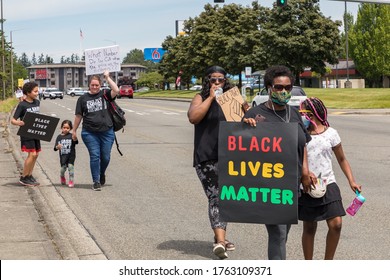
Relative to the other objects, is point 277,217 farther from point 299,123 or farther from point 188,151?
point 188,151

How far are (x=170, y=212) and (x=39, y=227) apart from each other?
1.90m

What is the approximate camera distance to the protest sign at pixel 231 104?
20.6 feet

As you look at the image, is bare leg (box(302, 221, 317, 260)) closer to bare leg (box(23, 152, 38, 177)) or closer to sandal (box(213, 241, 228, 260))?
sandal (box(213, 241, 228, 260))

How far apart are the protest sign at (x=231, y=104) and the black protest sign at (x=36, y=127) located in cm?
554

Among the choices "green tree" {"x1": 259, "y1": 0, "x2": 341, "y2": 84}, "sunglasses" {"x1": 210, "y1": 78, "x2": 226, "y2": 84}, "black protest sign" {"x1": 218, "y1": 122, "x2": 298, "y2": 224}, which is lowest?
"black protest sign" {"x1": 218, "y1": 122, "x2": 298, "y2": 224}

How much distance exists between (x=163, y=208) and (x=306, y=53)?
61417 millimetres

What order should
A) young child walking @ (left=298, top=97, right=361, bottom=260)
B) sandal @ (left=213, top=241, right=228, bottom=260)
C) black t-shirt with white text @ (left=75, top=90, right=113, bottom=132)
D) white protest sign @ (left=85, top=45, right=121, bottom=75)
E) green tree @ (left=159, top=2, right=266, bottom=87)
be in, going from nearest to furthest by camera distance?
young child walking @ (left=298, top=97, right=361, bottom=260), sandal @ (left=213, top=241, right=228, bottom=260), black t-shirt with white text @ (left=75, top=90, right=113, bottom=132), white protest sign @ (left=85, top=45, right=121, bottom=75), green tree @ (left=159, top=2, right=266, bottom=87)

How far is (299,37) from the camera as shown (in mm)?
67438

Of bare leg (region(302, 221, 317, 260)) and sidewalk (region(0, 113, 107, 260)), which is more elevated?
bare leg (region(302, 221, 317, 260))

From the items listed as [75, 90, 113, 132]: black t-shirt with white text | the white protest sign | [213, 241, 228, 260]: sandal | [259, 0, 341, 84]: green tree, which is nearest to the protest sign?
[213, 241, 228, 260]: sandal

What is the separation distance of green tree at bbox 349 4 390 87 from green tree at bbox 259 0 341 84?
897 inches

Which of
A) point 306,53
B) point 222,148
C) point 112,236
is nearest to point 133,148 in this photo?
point 112,236

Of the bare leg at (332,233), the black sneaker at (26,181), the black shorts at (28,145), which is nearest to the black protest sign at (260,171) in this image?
the bare leg at (332,233)

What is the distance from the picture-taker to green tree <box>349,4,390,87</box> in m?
91.1
